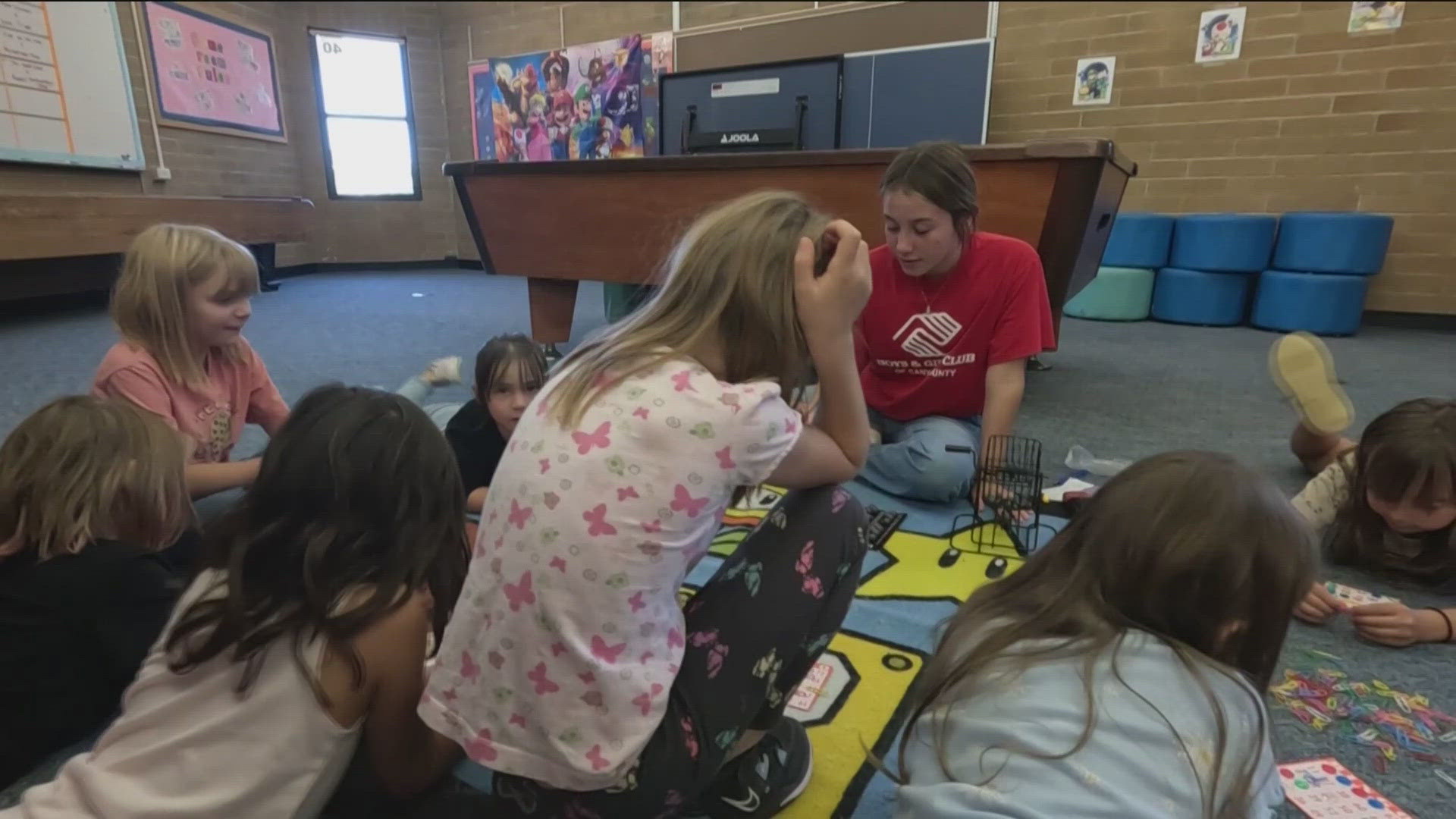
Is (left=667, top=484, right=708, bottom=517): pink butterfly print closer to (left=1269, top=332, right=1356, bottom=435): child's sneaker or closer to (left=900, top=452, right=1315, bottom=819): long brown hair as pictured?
(left=900, top=452, right=1315, bottom=819): long brown hair

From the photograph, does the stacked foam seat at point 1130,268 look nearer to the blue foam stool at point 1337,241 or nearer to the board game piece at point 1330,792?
the blue foam stool at point 1337,241

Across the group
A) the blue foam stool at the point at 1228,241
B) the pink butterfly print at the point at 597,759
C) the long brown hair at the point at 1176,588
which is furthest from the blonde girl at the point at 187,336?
the blue foam stool at the point at 1228,241

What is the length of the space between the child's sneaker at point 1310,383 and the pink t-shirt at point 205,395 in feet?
6.70

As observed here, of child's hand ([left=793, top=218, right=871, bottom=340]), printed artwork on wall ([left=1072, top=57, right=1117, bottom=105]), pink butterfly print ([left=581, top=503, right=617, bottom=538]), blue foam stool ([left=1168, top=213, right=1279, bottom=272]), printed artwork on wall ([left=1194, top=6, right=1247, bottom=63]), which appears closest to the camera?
pink butterfly print ([left=581, top=503, right=617, bottom=538])

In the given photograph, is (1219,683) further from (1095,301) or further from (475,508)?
(1095,301)

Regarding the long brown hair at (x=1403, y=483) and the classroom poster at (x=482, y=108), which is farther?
the classroom poster at (x=482, y=108)

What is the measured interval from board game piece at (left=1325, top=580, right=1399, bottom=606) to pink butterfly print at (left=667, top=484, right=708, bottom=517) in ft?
3.81

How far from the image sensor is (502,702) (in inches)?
27.5

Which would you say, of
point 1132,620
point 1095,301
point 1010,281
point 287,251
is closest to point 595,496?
point 1132,620

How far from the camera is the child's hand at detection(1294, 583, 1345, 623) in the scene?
124 cm

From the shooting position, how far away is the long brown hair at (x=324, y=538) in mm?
714

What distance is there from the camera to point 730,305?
763 millimetres

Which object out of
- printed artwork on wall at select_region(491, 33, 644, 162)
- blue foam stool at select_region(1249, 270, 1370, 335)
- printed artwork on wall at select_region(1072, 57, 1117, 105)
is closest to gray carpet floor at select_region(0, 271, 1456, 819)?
blue foam stool at select_region(1249, 270, 1370, 335)

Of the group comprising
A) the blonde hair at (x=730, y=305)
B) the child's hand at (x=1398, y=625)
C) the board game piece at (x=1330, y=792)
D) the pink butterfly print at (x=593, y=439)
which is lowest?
the board game piece at (x=1330, y=792)
